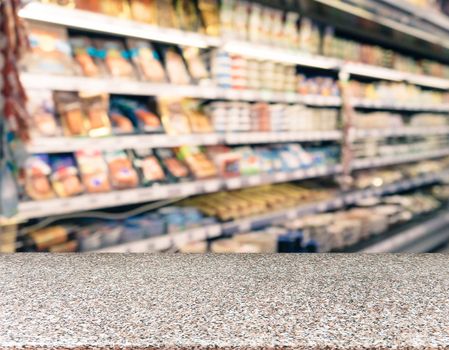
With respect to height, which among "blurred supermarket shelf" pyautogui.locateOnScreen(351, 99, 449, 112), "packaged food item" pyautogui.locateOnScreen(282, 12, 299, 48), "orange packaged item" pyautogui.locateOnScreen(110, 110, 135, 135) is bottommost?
"orange packaged item" pyautogui.locateOnScreen(110, 110, 135, 135)

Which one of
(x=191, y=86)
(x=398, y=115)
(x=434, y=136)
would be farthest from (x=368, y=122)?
(x=191, y=86)

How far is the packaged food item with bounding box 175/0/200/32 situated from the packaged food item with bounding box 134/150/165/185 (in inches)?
25.9

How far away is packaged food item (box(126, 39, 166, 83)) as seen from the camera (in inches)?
83.4

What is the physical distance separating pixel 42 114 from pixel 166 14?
0.76 metres

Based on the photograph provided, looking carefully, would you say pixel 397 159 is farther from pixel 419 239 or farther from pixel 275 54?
pixel 275 54

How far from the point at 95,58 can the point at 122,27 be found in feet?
0.82

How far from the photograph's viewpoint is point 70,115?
6.22 feet

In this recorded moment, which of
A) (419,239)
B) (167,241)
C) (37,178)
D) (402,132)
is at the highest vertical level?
(402,132)

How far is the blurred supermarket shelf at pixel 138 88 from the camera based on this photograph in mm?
1669

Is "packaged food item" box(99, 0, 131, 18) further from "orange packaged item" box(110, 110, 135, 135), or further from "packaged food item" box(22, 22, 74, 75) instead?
"orange packaged item" box(110, 110, 135, 135)

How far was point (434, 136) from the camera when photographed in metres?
4.01

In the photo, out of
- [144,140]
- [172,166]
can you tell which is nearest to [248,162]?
[172,166]

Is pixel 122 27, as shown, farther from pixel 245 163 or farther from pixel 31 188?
pixel 245 163

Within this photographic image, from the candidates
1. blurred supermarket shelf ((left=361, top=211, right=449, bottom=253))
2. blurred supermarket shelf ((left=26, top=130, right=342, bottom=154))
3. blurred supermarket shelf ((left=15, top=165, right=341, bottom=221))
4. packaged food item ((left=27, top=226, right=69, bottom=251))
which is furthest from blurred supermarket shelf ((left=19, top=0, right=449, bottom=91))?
blurred supermarket shelf ((left=361, top=211, right=449, bottom=253))
